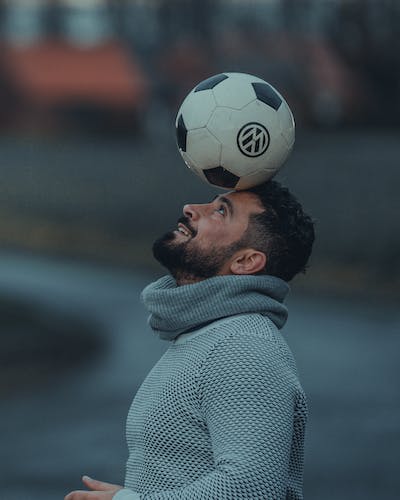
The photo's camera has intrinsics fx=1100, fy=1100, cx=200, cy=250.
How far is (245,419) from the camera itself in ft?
7.66

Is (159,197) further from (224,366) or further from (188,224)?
(224,366)

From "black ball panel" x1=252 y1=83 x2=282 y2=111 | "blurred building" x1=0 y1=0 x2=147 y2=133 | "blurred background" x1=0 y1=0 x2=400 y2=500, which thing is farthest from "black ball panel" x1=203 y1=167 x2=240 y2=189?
"blurred building" x1=0 y1=0 x2=147 y2=133

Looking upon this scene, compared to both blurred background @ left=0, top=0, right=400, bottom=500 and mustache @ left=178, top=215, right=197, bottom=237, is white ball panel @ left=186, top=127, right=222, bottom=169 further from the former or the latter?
blurred background @ left=0, top=0, right=400, bottom=500

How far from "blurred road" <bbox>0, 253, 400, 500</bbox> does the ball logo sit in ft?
12.1

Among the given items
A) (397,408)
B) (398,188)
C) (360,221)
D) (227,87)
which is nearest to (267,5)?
(398,188)

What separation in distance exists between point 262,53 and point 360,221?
15099 mm

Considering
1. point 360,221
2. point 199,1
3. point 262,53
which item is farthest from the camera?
point 199,1

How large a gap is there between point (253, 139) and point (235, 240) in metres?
0.31

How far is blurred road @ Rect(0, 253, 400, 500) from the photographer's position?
21.2ft

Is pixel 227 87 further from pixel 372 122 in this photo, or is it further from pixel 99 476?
pixel 372 122

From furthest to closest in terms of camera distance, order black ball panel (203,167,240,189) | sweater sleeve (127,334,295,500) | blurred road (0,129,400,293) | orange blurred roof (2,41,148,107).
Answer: orange blurred roof (2,41,148,107), blurred road (0,129,400,293), black ball panel (203,167,240,189), sweater sleeve (127,334,295,500)

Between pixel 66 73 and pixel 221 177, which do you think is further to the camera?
pixel 66 73

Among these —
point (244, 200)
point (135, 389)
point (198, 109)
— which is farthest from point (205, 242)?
point (135, 389)

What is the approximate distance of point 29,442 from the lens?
713 cm
